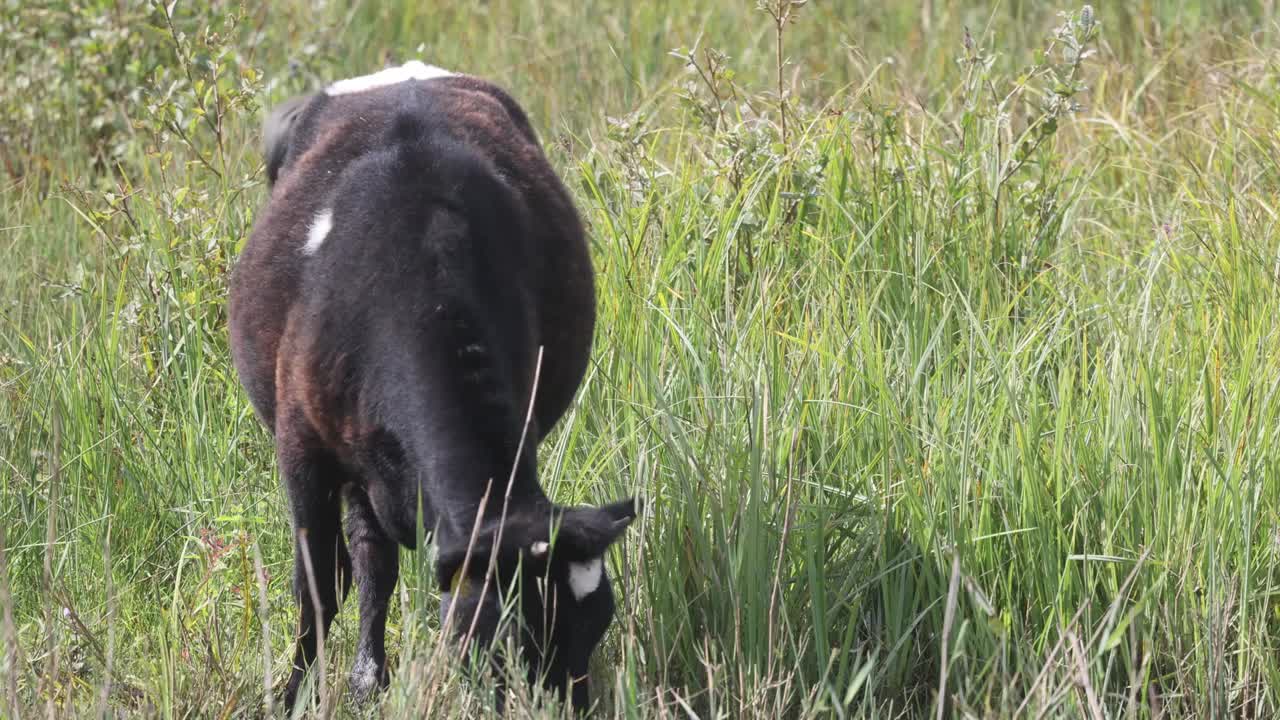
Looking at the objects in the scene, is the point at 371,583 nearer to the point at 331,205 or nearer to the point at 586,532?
the point at 331,205

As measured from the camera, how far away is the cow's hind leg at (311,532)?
3.76 metres

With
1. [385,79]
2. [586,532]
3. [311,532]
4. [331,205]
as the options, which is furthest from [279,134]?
[586,532]

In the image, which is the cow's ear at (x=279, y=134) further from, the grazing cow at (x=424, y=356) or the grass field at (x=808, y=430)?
the grass field at (x=808, y=430)

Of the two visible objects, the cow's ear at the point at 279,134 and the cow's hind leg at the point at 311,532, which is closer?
the cow's hind leg at the point at 311,532

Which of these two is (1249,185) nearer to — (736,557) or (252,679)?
(736,557)

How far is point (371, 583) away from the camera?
13.6 feet

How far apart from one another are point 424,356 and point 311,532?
2.44 feet

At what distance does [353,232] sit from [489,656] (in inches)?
46.7

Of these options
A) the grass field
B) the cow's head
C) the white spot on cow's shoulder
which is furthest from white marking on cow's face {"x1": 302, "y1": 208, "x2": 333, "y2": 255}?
the white spot on cow's shoulder

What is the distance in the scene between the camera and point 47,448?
459 centimetres

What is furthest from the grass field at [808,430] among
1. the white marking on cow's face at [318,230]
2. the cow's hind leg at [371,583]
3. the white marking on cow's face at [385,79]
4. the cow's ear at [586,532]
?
the white marking on cow's face at [318,230]

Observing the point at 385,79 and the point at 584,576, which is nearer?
the point at 584,576

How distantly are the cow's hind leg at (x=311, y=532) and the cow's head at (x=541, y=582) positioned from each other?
708 millimetres

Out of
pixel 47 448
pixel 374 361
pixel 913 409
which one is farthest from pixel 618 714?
pixel 47 448
